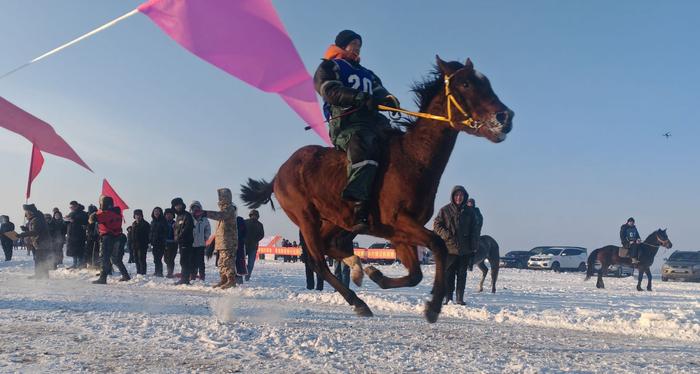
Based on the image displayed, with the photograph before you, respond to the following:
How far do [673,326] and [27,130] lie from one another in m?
A: 12.6

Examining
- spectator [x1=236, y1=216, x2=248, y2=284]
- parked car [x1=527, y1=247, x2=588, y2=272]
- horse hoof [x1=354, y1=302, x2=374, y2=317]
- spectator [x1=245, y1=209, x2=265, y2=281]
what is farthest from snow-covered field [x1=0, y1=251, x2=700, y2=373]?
parked car [x1=527, y1=247, x2=588, y2=272]

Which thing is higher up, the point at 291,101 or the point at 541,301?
the point at 291,101

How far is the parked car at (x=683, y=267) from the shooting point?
26.7 metres

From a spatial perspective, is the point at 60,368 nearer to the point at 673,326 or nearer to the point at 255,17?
the point at 255,17

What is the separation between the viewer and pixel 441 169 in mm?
4648

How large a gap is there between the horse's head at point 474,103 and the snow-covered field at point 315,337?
2.05 metres

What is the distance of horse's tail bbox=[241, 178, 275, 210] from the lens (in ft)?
21.7

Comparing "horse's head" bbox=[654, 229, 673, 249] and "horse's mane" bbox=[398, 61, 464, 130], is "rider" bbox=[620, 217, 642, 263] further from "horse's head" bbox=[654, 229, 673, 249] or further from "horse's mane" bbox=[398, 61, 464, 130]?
"horse's mane" bbox=[398, 61, 464, 130]

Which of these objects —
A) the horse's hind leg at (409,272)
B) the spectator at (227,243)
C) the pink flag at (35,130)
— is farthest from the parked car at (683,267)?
the horse's hind leg at (409,272)

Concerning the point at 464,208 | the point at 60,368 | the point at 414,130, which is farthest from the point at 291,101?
the point at 464,208

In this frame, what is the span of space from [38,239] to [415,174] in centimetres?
1403

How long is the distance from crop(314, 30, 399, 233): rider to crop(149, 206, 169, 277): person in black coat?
12.6 metres

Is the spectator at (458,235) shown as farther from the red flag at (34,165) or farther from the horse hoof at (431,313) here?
the red flag at (34,165)

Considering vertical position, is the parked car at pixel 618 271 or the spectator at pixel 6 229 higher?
the spectator at pixel 6 229
